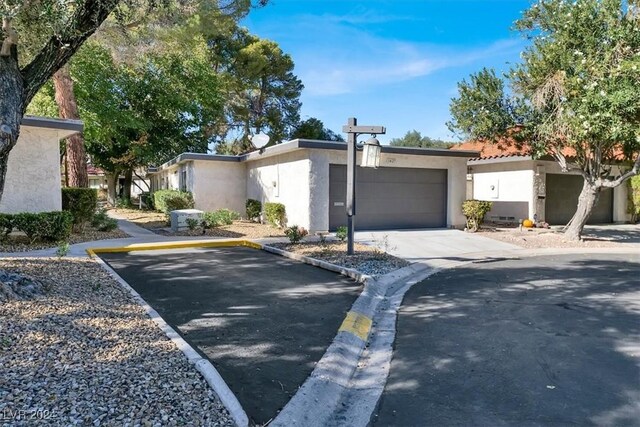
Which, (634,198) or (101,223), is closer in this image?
(101,223)

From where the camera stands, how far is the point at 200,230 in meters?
13.7

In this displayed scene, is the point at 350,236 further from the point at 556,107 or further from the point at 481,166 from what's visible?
the point at 481,166

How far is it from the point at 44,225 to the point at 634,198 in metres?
23.1

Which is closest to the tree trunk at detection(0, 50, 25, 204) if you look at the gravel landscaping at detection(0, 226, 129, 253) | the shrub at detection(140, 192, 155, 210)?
the gravel landscaping at detection(0, 226, 129, 253)

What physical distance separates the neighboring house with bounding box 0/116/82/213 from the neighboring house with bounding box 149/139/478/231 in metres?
6.48

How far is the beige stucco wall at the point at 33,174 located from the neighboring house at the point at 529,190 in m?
14.4

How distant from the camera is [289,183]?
1434cm

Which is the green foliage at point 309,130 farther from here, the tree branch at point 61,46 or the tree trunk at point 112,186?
the tree branch at point 61,46

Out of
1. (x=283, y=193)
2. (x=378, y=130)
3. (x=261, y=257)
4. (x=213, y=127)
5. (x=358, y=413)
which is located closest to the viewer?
(x=358, y=413)

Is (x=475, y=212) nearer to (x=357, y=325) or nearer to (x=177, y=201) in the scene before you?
(x=357, y=325)

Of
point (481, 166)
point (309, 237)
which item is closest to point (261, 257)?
point (309, 237)

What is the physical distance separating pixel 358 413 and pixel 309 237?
958 centimetres

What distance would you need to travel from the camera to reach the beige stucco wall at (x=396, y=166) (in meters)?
13.2

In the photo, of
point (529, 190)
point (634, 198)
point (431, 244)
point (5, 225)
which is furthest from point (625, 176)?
point (5, 225)
